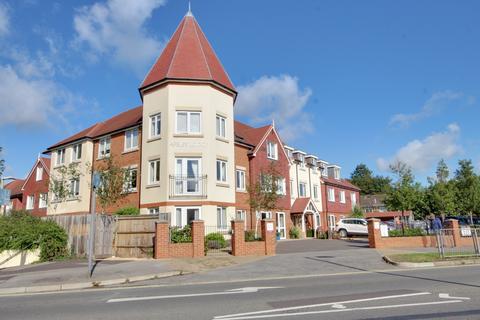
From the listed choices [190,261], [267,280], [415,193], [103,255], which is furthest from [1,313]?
[415,193]

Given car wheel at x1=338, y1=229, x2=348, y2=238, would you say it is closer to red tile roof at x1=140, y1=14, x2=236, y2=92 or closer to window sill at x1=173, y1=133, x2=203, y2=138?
red tile roof at x1=140, y1=14, x2=236, y2=92

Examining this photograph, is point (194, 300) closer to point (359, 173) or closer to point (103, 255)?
point (103, 255)

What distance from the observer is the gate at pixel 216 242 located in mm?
20092

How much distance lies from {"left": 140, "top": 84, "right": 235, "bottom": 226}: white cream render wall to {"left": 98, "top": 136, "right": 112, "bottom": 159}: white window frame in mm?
5441

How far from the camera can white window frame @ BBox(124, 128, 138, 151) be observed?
28.0m

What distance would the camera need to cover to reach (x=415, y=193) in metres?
30.4

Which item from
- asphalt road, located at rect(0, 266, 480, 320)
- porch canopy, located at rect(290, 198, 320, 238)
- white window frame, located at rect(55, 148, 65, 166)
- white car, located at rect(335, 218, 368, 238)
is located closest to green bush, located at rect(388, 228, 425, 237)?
white car, located at rect(335, 218, 368, 238)

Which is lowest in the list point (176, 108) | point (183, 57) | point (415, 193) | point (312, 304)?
point (312, 304)

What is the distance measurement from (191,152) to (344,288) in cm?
1619

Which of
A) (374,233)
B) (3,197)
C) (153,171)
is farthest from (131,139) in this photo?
(374,233)

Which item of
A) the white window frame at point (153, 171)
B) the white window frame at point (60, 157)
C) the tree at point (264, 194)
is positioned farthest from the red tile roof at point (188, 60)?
the white window frame at point (60, 157)

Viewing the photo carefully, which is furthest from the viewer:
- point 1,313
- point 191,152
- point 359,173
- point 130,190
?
point 359,173

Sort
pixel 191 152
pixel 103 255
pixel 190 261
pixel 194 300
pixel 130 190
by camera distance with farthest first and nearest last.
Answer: pixel 130 190, pixel 191 152, pixel 103 255, pixel 190 261, pixel 194 300

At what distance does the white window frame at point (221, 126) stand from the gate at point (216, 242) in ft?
20.5
